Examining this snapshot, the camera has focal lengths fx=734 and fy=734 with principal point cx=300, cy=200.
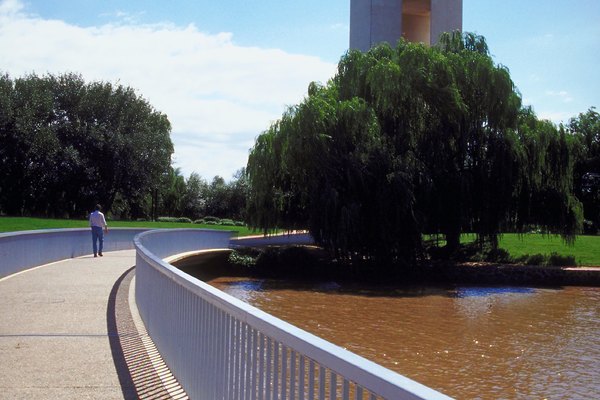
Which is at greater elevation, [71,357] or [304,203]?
[304,203]

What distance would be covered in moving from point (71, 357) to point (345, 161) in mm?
19248

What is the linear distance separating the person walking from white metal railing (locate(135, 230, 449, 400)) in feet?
45.4

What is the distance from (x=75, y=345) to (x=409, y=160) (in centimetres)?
A: 2008

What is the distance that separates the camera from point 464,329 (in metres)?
17.4

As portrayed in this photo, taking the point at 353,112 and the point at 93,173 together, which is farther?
the point at 93,173

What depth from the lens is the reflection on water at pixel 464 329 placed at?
1214 centimetres

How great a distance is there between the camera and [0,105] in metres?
49.3

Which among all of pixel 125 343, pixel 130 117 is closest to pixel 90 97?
pixel 130 117

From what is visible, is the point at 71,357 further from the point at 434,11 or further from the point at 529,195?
the point at 434,11

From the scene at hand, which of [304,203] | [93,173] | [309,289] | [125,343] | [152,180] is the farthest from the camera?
[152,180]

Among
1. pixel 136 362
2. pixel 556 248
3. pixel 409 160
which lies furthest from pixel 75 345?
pixel 556 248

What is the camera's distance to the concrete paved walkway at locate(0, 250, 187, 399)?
6.58 metres

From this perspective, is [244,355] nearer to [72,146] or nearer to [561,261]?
[561,261]

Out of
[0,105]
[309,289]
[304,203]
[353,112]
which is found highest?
[0,105]
